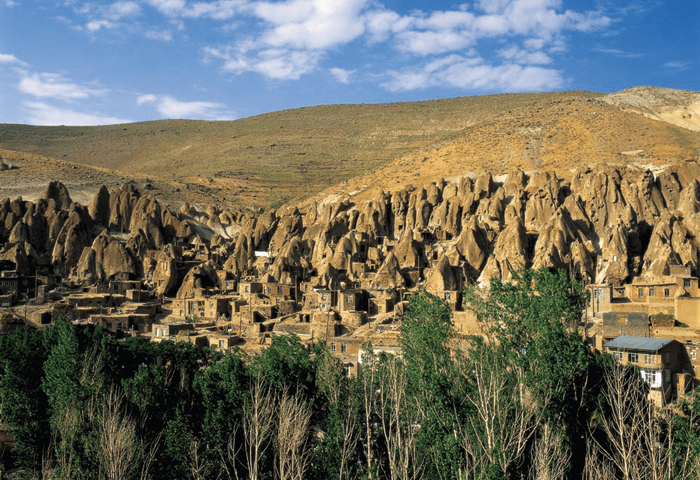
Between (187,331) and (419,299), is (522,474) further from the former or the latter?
(187,331)

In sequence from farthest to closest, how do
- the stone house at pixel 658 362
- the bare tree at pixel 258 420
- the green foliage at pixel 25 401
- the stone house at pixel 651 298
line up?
the stone house at pixel 651 298
the stone house at pixel 658 362
the green foliage at pixel 25 401
the bare tree at pixel 258 420

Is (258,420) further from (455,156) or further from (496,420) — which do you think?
(455,156)

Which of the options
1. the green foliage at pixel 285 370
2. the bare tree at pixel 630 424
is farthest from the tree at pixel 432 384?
the bare tree at pixel 630 424

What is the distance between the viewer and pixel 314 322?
187 ft

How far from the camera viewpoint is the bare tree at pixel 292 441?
2439cm

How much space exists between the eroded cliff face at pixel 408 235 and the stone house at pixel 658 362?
81.6ft

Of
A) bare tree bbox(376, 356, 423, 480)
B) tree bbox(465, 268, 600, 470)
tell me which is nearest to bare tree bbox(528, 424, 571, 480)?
tree bbox(465, 268, 600, 470)

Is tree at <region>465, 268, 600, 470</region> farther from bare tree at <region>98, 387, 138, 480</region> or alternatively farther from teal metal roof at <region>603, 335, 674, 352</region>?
bare tree at <region>98, 387, 138, 480</region>

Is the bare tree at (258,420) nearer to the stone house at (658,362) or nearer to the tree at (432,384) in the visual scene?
the tree at (432,384)

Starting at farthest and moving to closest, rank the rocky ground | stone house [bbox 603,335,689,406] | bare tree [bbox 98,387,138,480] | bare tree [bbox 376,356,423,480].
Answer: the rocky ground < stone house [bbox 603,335,689,406] < bare tree [bbox 376,356,423,480] < bare tree [bbox 98,387,138,480]

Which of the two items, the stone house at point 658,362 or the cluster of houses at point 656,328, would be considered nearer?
the stone house at point 658,362

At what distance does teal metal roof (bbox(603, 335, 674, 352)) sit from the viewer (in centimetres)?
4009

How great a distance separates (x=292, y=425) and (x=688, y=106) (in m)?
139

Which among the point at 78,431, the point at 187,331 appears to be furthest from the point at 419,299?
the point at 187,331
